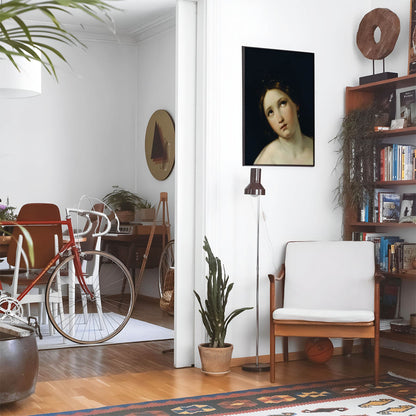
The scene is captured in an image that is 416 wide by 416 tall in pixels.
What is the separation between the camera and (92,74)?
816 centimetres

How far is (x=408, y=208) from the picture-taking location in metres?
4.69

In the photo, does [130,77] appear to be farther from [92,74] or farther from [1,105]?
[1,105]

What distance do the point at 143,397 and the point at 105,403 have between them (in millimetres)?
218

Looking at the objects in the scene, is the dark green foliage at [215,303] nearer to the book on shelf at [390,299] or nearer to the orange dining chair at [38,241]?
the book on shelf at [390,299]

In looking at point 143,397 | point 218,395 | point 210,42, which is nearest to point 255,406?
point 218,395

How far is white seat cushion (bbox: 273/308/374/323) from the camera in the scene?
12.9 ft

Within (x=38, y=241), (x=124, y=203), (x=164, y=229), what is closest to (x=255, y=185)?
(x=38, y=241)

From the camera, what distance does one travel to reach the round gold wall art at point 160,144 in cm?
748

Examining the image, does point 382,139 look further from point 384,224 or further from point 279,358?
point 279,358

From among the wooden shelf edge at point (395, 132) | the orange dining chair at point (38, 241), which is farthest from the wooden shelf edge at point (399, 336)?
the orange dining chair at point (38, 241)

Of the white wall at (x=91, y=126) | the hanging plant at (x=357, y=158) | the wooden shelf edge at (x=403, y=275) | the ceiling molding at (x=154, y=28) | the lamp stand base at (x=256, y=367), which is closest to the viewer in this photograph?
the lamp stand base at (x=256, y=367)

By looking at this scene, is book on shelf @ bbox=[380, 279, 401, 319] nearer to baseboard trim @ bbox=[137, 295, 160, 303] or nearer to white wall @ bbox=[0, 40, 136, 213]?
baseboard trim @ bbox=[137, 295, 160, 303]

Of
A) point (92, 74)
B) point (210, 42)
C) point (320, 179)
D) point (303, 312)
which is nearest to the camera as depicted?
point (303, 312)

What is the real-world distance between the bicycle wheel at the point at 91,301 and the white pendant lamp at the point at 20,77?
4.14 feet
